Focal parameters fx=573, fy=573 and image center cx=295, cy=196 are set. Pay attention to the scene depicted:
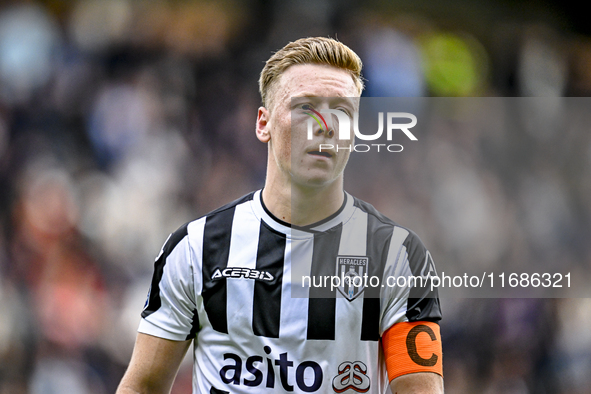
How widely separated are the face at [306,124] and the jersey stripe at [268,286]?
23 centimetres

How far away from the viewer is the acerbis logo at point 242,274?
2096mm

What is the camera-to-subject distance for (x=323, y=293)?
2.04 meters

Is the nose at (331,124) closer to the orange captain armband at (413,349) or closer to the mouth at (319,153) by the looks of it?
the mouth at (319,153)

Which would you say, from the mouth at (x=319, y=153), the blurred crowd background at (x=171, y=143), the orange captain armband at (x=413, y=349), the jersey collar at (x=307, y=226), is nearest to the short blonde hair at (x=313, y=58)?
the mouth at (x=319, y=153)

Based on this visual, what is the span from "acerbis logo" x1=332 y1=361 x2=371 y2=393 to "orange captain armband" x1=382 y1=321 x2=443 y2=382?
0.31ft

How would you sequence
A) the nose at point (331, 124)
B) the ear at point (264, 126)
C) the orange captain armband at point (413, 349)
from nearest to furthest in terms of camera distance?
the orange captain armband at point (413, 349)
the nose at point (331, 124)
the ear at point (264, 126)

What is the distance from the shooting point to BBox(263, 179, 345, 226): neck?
7.05 ft

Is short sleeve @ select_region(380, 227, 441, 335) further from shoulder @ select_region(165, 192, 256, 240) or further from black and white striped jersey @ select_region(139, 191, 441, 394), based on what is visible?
shoulder @ select_region(165, 192, 256, 240)

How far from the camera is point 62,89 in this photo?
15.1ft

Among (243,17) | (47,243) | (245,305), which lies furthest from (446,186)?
(47,243)

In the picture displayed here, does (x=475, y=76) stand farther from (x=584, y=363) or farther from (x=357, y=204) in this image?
(x=357, y=204)

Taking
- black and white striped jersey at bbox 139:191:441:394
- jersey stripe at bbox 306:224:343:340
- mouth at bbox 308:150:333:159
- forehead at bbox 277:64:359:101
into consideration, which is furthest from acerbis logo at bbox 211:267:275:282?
forehead at bbox 277:64:359:101

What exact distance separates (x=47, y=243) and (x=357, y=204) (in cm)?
297

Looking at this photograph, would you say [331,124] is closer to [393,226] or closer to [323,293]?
[393,226]
